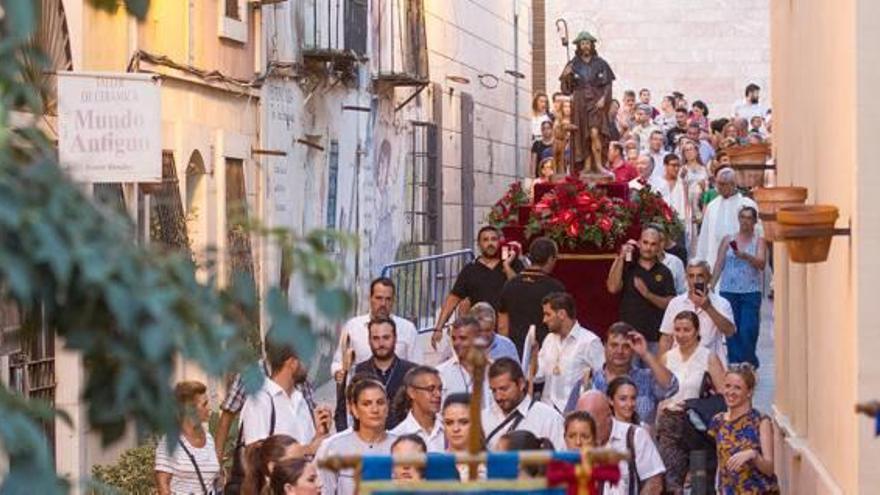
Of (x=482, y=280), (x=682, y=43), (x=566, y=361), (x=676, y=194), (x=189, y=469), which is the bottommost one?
(x=189, y=469)

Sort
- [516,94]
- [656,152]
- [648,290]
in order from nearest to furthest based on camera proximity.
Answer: [648,290] → [656,152] → [516,94]

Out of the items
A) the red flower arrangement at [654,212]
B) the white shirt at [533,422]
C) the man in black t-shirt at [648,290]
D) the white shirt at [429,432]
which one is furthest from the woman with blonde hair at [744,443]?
the red flower arrangement at [654,212]

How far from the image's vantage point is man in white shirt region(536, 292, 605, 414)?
1602 centimetres

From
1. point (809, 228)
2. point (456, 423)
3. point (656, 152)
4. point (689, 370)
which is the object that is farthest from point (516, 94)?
point (809, 228)

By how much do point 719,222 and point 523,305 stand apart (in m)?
5.63

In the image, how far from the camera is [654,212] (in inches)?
936

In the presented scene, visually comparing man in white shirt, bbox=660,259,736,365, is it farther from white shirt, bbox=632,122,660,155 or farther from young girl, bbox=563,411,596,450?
white shirt, bbox=632,122,660,155

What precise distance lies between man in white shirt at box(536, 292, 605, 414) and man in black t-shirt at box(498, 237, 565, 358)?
5.52 feet

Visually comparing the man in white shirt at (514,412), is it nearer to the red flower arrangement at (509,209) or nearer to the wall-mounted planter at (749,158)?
the wall-mounted planter at (749,158)

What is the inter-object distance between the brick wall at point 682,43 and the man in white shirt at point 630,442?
130ft

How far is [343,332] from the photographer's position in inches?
644

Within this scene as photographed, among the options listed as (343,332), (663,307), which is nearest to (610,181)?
(663,307)

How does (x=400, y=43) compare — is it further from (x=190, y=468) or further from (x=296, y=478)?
(x=296, y=478)

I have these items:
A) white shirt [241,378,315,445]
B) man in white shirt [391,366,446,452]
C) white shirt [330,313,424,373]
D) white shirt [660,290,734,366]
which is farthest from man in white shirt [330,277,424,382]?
man in white shirt [391,366,446,452]
